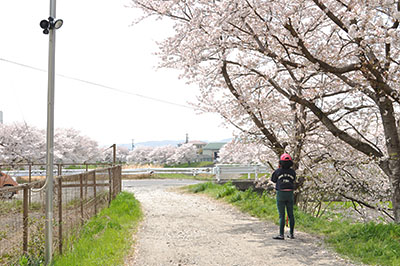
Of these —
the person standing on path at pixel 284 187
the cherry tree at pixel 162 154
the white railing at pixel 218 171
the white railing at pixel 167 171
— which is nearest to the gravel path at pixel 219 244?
the person standing on path at pixel 284 187

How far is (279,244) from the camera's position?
7586 millimetres

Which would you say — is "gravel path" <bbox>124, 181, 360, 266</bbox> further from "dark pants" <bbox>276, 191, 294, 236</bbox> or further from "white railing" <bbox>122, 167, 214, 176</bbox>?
"white railing" <bbox>122, 167, 214, 176</bbox>

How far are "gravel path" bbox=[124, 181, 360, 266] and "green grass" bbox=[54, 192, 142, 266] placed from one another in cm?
27

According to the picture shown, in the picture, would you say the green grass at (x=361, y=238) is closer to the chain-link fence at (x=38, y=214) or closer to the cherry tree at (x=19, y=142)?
the chain-link fence at (x=38, y=214)

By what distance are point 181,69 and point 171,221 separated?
469 centimetres

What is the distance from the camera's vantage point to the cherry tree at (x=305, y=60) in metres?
7.89

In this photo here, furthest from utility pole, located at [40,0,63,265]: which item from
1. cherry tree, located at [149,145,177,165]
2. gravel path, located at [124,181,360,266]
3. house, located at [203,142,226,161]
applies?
house, located at [203,142,226,161]

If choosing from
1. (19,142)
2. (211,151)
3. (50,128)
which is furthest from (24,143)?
(211,151)

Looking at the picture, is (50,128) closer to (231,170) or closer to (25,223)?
(25,223)

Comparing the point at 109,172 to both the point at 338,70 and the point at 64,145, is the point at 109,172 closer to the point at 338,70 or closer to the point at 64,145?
the point at 338,70

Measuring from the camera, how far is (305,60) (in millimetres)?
9562

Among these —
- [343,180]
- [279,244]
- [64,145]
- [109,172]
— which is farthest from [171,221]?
[64,145]

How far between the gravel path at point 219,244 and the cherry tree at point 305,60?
2.62m

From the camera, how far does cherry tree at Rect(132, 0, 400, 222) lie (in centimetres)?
789
